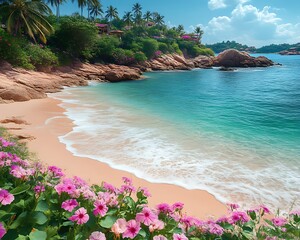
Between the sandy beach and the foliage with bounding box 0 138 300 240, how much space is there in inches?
112

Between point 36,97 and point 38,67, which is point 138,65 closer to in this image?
point 38,67

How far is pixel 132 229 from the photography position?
82.9 inches

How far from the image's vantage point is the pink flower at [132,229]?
6.70 ft

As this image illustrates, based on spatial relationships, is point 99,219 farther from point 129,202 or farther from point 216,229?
point 216,229

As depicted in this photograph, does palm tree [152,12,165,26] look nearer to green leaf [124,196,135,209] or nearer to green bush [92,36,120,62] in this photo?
green bush [92,36,120,62]

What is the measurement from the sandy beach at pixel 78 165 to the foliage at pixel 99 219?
2.83 m

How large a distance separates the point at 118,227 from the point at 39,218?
78 cm

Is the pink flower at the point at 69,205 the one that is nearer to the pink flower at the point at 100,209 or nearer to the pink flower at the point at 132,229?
the pink flower at the point at 100,209

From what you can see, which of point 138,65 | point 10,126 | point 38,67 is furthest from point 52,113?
point 138,65

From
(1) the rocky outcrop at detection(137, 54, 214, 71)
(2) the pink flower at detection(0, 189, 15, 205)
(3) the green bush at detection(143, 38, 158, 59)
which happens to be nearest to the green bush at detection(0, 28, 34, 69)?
(2) the pink flower at detection(0, 189, 15, 205)

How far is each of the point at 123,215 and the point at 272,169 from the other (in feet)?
21.4

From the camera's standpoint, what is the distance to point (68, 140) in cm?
950

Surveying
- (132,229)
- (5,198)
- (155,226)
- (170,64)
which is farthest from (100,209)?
(170,64)

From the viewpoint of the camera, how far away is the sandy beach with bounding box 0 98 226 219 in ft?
18.8
